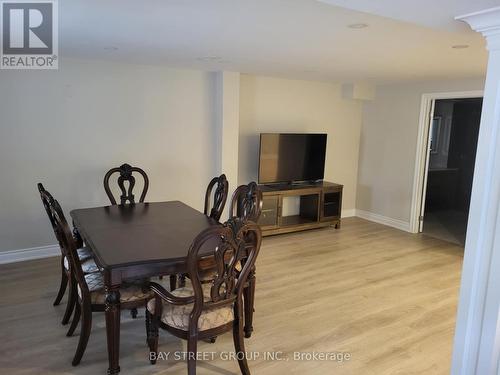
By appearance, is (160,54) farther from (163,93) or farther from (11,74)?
(11,74)

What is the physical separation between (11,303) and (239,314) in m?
2.15

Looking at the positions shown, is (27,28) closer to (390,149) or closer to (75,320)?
(75,320)

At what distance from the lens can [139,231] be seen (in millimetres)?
2768

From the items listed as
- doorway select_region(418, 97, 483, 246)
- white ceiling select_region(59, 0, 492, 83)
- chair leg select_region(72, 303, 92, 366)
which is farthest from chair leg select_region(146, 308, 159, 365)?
doorway select_region(418, 97, 483, 246)

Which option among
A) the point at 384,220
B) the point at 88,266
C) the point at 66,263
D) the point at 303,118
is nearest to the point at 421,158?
the point at 384,220

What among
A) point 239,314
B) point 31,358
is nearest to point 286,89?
point 239,314

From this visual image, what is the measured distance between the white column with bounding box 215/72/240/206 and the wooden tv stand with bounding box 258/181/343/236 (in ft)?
2.05

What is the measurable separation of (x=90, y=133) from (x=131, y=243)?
7.59 ft

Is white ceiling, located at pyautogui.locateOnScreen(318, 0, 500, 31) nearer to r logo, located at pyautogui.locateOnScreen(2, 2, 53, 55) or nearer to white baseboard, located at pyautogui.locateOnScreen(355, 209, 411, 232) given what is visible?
r logo, located at pyautogui.locateOnScreen(2, 2, 53, 55)

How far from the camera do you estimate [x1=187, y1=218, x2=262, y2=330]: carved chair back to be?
1902 millimetres

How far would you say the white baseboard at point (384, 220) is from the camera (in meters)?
5.84

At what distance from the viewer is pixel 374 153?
630 centimetres

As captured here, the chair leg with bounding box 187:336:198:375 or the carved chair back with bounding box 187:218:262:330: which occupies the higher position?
the carved chair back with bounding box 187:218:262:330

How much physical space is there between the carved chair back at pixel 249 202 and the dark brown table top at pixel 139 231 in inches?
11.2
